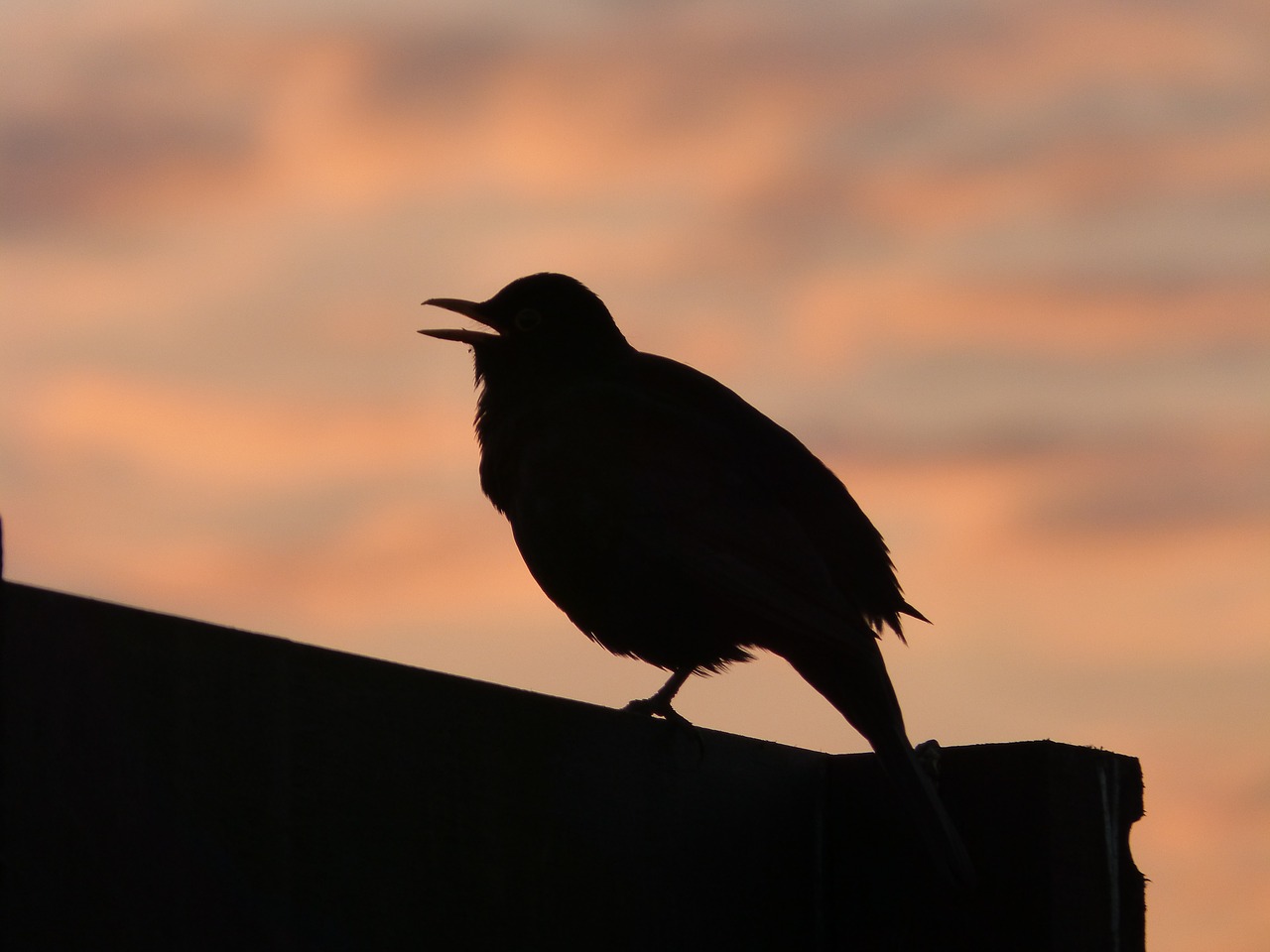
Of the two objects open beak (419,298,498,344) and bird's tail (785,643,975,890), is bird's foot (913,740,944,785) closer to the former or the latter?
bird's tail (785,643,975,890)

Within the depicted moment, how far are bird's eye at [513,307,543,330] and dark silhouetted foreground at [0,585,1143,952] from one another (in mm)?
3885

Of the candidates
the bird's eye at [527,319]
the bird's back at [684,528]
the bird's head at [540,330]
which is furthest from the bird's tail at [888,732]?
the bird's eye at [527,319]

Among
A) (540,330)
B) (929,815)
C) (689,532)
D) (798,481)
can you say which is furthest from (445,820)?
(540,330)

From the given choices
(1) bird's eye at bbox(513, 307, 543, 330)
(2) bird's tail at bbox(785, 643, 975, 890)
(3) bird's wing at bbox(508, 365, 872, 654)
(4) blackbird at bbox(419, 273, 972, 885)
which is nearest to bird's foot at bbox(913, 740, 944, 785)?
(2) bird's tail at bbox(785, 643, 975, 890)

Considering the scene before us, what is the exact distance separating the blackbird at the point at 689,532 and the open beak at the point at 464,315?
0.59 m

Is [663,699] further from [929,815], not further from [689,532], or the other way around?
[929,815]

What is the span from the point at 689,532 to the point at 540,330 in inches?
73.3

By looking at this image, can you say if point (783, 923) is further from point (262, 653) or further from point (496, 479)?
point (496, 479)

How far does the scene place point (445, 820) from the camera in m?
3.04

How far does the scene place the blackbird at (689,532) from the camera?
5625 millimetres

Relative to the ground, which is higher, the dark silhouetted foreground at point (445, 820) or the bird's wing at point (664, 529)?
the bird's wing at point (664, 529)

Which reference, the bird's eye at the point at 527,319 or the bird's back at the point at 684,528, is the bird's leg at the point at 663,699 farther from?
the bird's eye at the point at 527,319

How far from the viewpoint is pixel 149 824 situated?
253cm

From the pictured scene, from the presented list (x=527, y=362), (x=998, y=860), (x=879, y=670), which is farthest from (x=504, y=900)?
(x=527, y=362)
